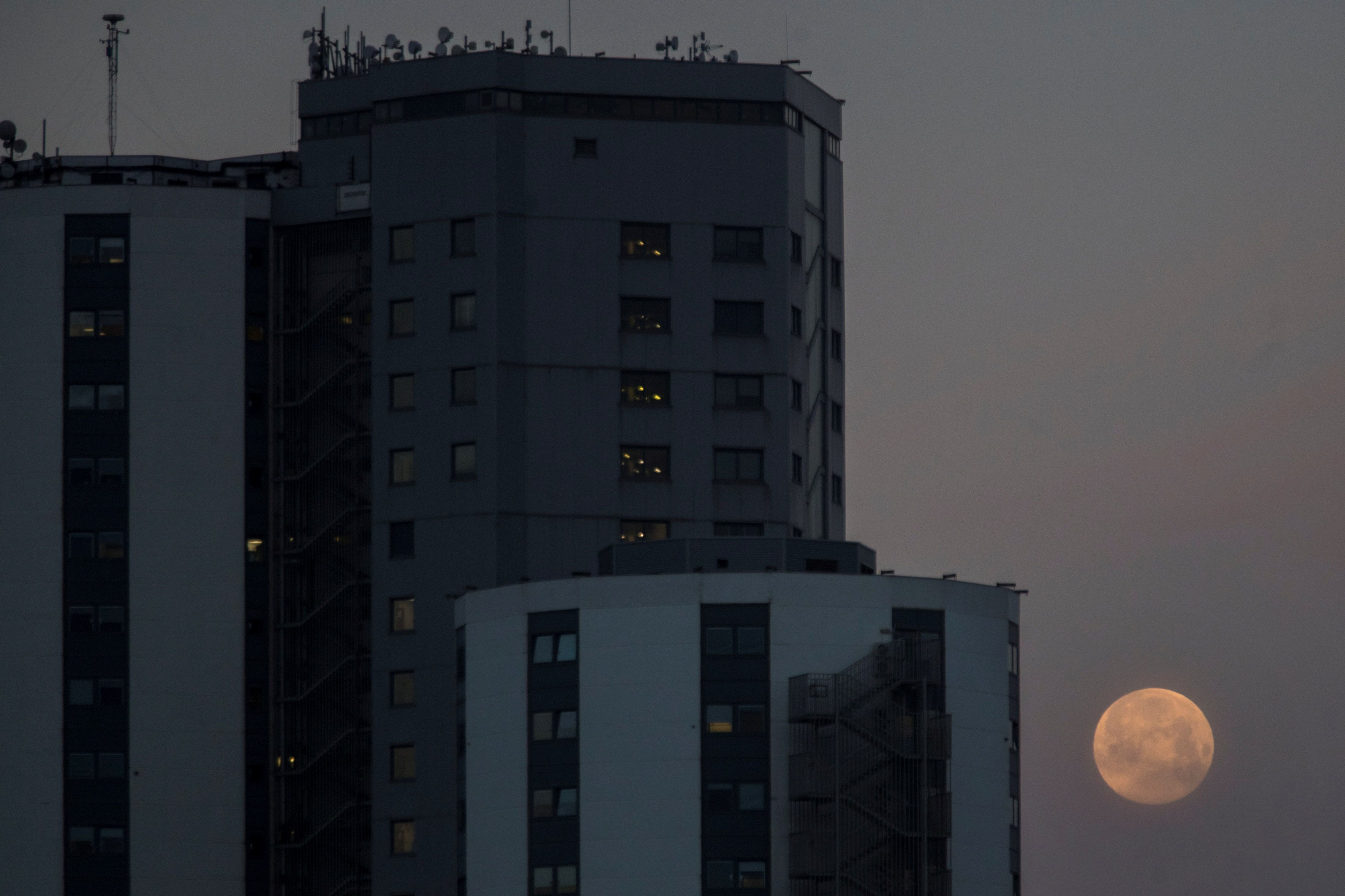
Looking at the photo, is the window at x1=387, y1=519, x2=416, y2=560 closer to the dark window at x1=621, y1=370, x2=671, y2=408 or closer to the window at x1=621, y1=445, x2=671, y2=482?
the window at x1=621, y1=445, x2=671, y2=482

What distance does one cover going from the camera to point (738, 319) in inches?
5778

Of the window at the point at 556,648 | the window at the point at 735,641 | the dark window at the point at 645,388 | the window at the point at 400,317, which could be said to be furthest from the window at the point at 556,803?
the window at the point at 400,317

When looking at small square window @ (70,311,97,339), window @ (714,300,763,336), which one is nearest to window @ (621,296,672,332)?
window @ (714,300,763,336)

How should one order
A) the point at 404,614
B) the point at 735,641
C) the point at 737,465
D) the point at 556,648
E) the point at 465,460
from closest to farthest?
the point at 735,641 < the point at 556,648 < the point at 404,614 < the point at 465,460 < the point at 737,465

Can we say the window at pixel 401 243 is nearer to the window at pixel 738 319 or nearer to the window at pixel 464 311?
the window at pixel 464 311

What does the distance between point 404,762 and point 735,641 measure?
97.8 feet

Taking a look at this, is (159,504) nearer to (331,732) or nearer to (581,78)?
(331,732)

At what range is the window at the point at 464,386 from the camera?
143875 mm

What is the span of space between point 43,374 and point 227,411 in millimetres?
10762

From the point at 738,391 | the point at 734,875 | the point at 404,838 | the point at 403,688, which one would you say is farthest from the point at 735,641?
the point at 738,391

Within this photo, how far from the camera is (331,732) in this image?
5728 inches

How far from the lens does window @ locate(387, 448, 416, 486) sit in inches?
5674

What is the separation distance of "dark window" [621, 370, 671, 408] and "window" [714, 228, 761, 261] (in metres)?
8.09

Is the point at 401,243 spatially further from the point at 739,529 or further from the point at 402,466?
the point at 739,529
